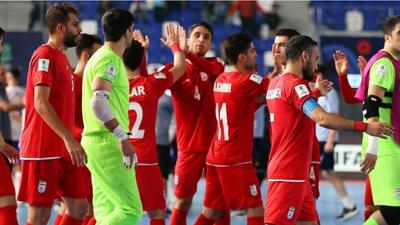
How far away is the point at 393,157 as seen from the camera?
7.40 metres

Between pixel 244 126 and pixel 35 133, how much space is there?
2.02 meters

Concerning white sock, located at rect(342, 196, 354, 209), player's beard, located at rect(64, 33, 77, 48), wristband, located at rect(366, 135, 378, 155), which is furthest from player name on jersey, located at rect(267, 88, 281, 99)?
white sock, located at rect(342, 196, 354, 209)

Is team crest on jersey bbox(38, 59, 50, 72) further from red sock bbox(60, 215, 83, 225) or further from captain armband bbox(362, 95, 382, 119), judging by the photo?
captain armband bbox(362, 95, 382, 119)

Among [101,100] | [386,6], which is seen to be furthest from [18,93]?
[386,6]

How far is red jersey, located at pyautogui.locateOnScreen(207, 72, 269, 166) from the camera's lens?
849 cm

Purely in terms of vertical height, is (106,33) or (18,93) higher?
(106,33)

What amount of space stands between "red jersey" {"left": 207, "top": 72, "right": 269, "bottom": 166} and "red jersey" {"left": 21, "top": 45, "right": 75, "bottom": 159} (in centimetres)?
157

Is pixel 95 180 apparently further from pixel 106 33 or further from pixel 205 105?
pixel 205 105

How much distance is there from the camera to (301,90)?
22.9 feet

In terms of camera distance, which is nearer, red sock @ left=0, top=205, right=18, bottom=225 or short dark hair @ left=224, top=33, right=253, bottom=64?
red sock @ left=0, top=205, right=18, bottom=225

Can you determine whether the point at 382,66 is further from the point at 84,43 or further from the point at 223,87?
the point at 84,43

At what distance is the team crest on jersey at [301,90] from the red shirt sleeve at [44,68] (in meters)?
2.00

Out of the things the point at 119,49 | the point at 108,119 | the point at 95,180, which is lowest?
the point at 95,180

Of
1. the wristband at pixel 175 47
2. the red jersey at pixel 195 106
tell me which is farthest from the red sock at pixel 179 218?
the wristband at pixel 175 47
